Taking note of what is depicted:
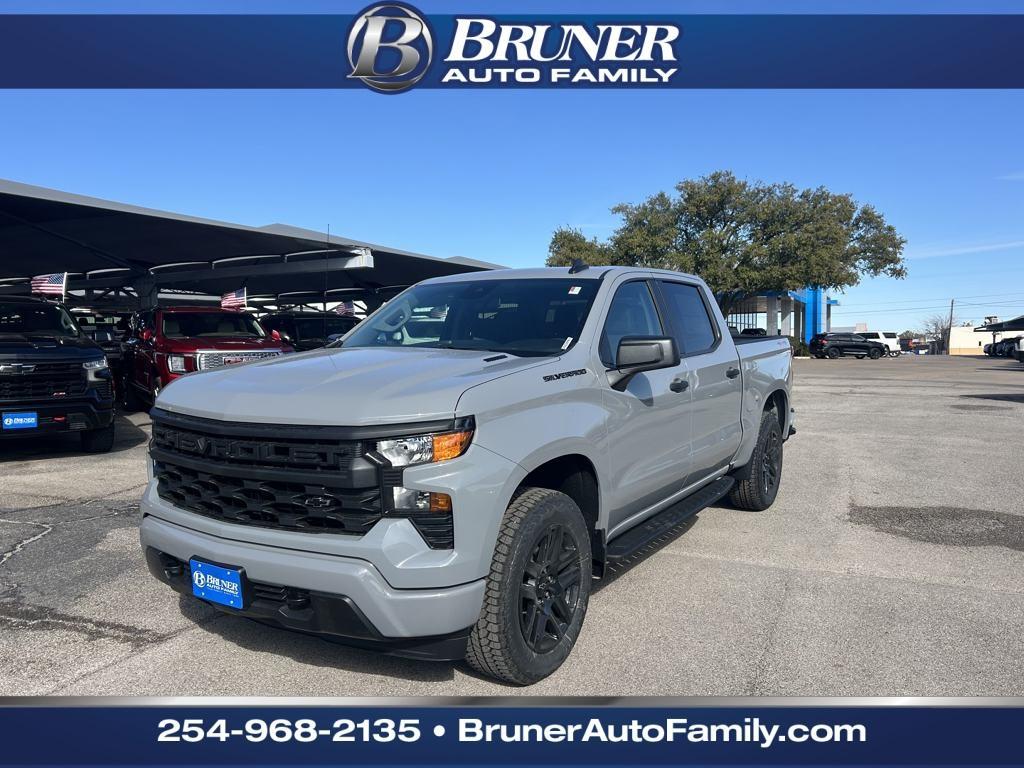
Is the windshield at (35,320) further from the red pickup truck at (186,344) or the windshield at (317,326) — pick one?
the windshield at (317,326)

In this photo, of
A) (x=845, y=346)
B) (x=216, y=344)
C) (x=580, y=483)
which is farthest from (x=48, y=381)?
(x=845, y=346)

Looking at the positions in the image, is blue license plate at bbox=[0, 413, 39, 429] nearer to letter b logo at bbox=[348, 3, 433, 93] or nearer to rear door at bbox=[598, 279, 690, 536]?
letter b logo at bbox=[348, 3, 433, 93]

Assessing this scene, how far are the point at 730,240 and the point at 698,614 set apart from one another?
38.1 metres

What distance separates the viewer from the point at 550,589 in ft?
10.7

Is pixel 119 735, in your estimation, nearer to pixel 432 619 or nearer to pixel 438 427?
pixel 432 619

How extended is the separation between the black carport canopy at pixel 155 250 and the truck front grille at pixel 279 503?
1201 cm

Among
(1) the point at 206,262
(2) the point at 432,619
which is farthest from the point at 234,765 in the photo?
(1) the point at 206,262

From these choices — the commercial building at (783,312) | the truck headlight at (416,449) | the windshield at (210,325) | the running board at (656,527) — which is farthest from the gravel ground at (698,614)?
the commercial building at (783,312)

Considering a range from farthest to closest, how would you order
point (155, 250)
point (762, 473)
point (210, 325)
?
point (155, 250)
point (210, 325)
point (762, 473)

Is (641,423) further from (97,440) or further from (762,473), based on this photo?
(97,440)

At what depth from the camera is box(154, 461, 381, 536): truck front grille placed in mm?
2775

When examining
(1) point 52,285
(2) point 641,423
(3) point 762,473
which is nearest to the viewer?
(2) point 641,423

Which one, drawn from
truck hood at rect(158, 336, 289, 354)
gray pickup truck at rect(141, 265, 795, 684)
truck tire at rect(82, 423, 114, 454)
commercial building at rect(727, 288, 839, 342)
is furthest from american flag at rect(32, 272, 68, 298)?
commercial building at rect(727, 288, 839, 342)

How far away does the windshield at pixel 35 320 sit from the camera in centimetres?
898
